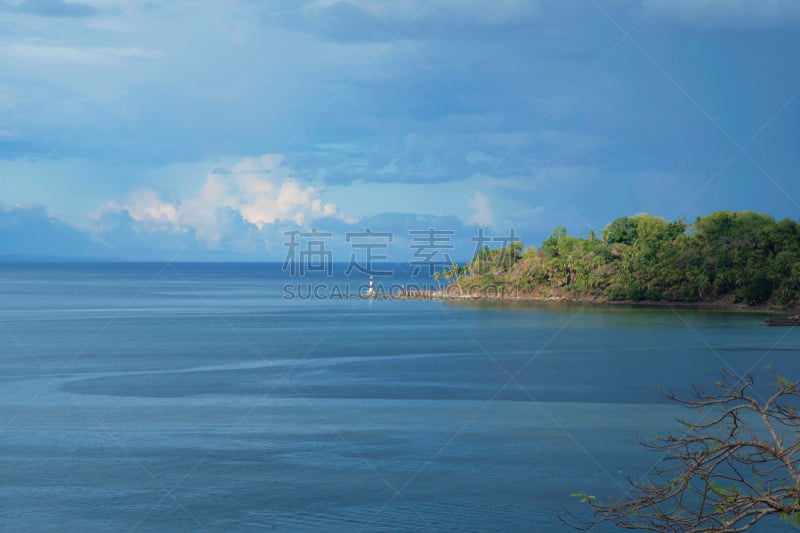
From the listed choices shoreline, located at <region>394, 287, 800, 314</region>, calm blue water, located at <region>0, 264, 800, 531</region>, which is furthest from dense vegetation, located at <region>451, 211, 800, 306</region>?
calm blue water, located at <region>0, 264, 800, 531</region>

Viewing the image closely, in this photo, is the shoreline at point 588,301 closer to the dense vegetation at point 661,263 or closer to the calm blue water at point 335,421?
the dense vegetation at point 661,263

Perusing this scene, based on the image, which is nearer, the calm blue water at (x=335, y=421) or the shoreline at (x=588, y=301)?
the calm blue water at (x=335, y=421)

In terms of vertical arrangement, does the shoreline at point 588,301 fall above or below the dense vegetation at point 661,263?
below

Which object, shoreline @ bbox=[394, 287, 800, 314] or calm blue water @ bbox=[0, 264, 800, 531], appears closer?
calm blue water @ bbox=[0, 264, 800, 531]

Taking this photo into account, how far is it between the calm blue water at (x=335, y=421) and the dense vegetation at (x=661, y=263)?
17182 millimetres

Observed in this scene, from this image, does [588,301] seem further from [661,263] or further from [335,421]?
[335,421]

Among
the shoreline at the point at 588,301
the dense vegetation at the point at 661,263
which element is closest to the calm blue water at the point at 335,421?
the shoreline at the point at 588,301

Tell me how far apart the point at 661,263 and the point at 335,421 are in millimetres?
60384

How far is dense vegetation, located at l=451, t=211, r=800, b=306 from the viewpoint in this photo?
74.5 metres

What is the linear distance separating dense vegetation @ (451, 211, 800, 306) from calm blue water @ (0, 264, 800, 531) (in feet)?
56.4

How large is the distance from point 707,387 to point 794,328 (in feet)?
87.4

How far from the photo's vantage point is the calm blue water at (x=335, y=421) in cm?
1867

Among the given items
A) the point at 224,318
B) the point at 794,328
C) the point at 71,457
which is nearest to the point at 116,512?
the point at 71,457

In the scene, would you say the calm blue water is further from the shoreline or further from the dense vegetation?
the dense vegetation
